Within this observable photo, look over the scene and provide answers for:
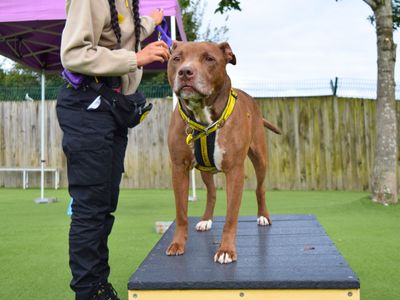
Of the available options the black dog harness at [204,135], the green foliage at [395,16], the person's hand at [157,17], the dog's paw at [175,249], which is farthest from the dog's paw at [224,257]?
the green foliage at [395,16]

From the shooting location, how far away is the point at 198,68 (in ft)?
7.76

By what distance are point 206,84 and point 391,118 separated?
4.93 metres

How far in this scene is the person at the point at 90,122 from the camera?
223 centimetres

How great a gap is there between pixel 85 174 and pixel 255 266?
91 cm

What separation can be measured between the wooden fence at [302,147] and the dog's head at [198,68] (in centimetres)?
700

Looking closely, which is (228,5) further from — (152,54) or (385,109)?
(152,54)

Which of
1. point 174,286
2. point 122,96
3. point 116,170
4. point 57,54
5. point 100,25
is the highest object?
point 57,54

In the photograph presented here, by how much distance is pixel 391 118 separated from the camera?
6.61 metres

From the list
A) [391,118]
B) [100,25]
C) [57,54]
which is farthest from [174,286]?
[57,54]

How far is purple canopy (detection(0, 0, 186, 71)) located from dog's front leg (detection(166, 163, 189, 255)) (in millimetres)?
3098

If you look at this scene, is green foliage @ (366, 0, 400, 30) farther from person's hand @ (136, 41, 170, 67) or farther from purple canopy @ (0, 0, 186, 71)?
person's hand @ (136, 41, 170, 67)

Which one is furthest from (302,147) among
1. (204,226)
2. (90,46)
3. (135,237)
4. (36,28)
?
(90,46)

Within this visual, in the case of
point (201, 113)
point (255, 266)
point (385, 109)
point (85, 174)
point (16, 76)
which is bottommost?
point (255, 266)

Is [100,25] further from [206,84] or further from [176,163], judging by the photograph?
[176,163]
